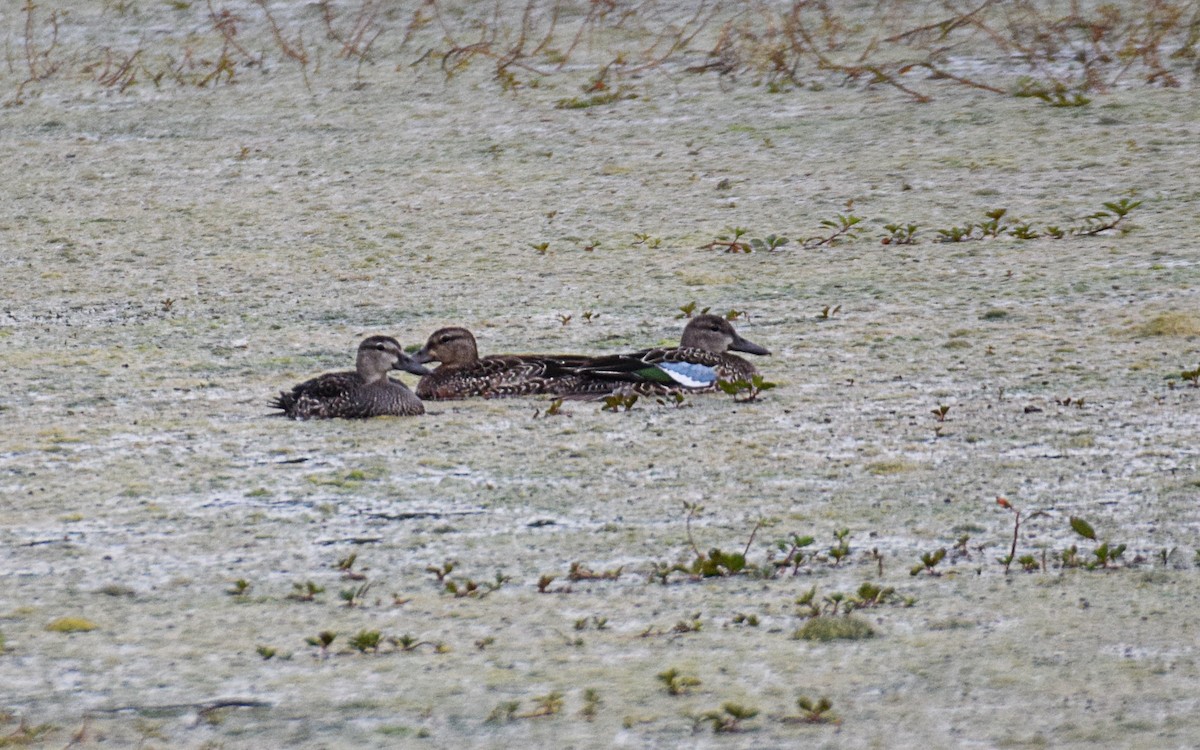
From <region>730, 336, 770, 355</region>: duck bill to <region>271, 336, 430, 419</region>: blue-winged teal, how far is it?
1.33 m

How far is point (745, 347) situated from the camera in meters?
7.15

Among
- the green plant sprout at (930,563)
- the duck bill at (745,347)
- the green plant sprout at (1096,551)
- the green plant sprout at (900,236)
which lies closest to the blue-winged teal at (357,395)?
the duck bill at (745,347)

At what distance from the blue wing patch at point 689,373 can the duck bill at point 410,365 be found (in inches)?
43.8

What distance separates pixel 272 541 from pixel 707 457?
5.21ft

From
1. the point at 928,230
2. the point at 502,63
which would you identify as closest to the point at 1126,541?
the point at 928,230

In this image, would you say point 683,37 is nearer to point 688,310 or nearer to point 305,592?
point 688,310

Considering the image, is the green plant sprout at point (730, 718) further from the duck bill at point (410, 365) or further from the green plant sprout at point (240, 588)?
the duck bill at point (410, 365)

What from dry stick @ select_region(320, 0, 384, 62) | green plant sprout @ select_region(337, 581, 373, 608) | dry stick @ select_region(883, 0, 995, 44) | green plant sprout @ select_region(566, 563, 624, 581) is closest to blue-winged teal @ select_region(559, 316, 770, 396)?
green plant sprout @ select_region(566, 563, 624, 581)

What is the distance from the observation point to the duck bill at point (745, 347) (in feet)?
23.3

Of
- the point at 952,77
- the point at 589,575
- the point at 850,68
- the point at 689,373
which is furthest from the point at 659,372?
the point at 850,68

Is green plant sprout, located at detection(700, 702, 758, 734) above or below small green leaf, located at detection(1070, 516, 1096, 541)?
below

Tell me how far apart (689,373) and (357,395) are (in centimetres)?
127

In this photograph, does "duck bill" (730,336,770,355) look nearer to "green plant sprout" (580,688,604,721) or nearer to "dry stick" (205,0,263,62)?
"green plant sprout" (580,688,604,721)

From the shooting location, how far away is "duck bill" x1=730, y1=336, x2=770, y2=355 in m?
7.11
